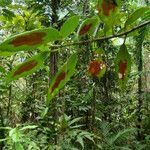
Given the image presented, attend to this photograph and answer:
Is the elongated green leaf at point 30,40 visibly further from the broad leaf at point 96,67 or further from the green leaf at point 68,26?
the broad leaf at point 96,67

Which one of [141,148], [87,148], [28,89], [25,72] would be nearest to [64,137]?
[87,148]

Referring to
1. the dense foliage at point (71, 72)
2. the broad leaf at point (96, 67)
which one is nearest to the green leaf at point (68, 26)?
the dense foliage at point (71, 72)

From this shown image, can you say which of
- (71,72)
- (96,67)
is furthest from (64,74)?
(96,67)

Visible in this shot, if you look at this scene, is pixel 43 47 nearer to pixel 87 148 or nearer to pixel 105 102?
pixel 87 148

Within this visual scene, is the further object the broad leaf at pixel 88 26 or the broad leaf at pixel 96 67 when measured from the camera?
the broad leaf at pixel 96 67

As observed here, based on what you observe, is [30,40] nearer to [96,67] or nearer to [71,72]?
[71,72]

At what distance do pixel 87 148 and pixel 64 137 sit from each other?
1.13 ft

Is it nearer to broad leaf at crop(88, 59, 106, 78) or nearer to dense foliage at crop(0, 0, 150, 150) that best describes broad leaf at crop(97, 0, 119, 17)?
dense foliage at crop(0, 0, 150, 150)

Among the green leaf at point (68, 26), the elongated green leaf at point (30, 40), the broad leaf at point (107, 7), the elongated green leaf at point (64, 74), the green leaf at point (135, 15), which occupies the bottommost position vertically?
the elongated green leaf at point (64, 74)

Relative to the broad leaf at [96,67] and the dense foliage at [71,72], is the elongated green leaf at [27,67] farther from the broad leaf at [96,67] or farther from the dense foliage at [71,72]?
the broad leaf at [96,67]

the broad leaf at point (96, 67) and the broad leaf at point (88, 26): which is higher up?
the broad leaf at point (88, 26)

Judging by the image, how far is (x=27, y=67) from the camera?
0.43 metres

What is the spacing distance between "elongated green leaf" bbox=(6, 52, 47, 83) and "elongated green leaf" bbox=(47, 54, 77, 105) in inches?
1.2

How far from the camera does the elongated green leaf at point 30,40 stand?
0.38 meters
